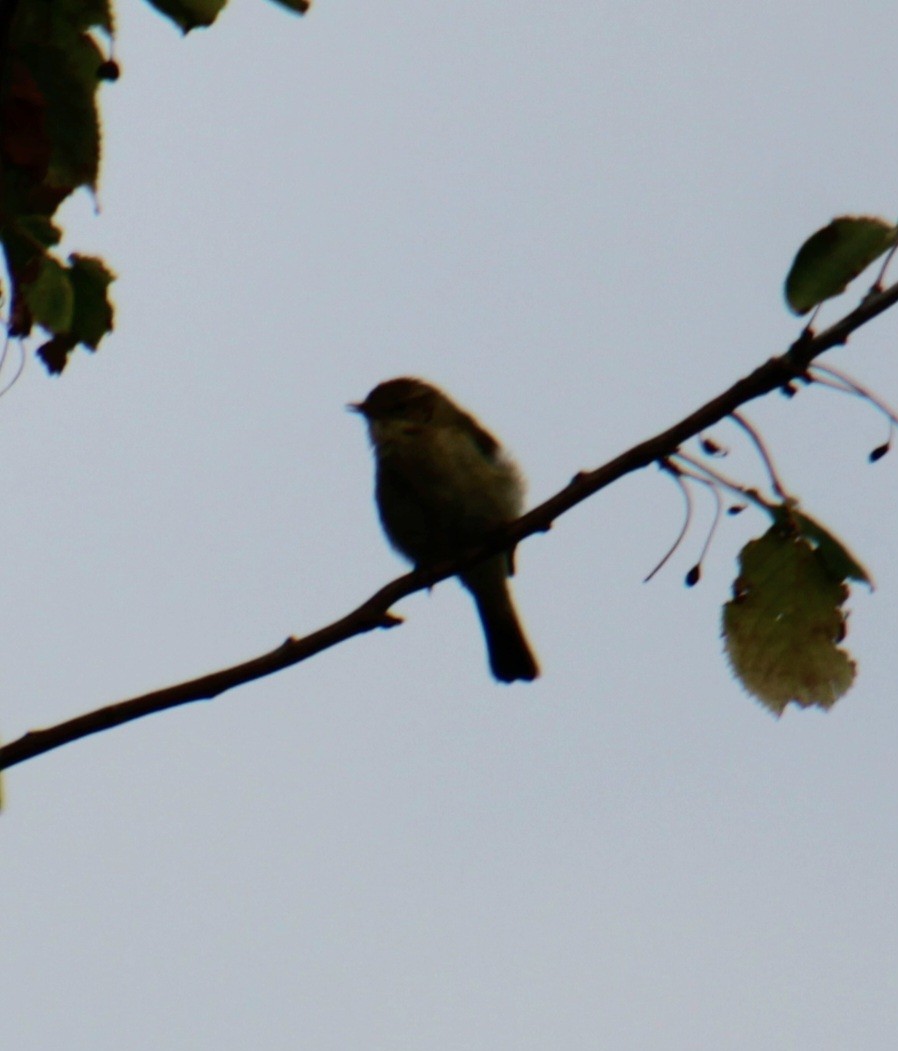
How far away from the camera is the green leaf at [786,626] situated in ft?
8.02

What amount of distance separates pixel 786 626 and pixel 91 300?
127cm

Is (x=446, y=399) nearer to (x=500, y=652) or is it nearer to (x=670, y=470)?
(x=500, y=652)

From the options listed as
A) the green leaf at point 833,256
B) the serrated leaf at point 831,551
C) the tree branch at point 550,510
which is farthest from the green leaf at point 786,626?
the green leaf at point 833,256

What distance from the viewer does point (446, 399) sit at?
21.1 feet

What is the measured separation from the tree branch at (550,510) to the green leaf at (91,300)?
23.5 inches

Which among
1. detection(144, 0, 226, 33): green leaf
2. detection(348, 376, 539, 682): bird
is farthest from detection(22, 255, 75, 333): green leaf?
detection(348, 376, 539, 682): bird

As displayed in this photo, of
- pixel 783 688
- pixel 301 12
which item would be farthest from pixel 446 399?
pixel 301 12

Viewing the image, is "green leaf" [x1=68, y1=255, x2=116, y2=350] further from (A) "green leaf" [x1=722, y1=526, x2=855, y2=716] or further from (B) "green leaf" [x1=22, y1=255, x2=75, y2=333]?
(A) "green leaf" [x1=722, y1=526, x2=855, y2=716]

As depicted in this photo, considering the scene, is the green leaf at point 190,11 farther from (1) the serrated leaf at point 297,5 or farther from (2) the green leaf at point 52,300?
(2) the green leaf at point 52,300

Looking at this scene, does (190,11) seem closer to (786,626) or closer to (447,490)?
(786,626)

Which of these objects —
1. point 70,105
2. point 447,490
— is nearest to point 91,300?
point 70,105

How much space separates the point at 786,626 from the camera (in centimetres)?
247

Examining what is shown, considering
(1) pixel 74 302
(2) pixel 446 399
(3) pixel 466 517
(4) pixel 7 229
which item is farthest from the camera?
(2) pixel 446 399

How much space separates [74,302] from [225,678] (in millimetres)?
652
